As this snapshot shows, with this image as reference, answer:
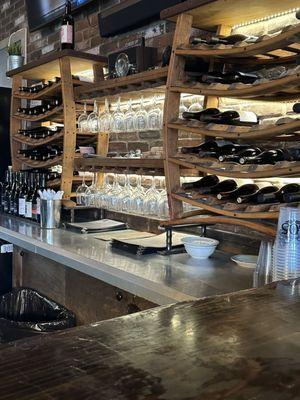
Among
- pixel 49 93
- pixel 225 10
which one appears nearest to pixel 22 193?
pixel 49 93

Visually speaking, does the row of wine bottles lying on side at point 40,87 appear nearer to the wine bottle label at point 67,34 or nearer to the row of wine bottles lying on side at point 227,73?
the wine bottle label at point 67,34

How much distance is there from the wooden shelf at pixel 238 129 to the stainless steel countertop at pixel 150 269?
1.93 ft

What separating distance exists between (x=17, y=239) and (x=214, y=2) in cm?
186

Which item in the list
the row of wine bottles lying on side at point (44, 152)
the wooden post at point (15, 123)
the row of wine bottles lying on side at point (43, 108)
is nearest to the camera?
the row of wine bottles lying on side at point (43, 108)

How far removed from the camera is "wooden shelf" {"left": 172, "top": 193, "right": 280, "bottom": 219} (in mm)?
1932

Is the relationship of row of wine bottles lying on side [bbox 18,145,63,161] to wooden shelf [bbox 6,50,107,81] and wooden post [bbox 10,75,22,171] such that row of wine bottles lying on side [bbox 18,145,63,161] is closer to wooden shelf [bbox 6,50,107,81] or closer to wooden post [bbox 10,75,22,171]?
wooden post [bbox 10,75,22,171]

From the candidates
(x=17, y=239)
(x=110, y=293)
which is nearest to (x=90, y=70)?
(x=17, y=239)

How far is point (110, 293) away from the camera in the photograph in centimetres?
294

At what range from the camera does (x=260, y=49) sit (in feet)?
6.54

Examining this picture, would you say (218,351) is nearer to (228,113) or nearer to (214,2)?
(228,113)

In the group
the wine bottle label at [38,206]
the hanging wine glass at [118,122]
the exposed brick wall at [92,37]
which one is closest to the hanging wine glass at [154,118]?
the hanging wine glass at [118,122]

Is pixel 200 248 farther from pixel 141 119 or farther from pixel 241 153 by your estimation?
pixel 141 119

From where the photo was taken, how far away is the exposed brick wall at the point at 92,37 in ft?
10.5

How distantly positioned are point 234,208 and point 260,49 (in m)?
0.66
